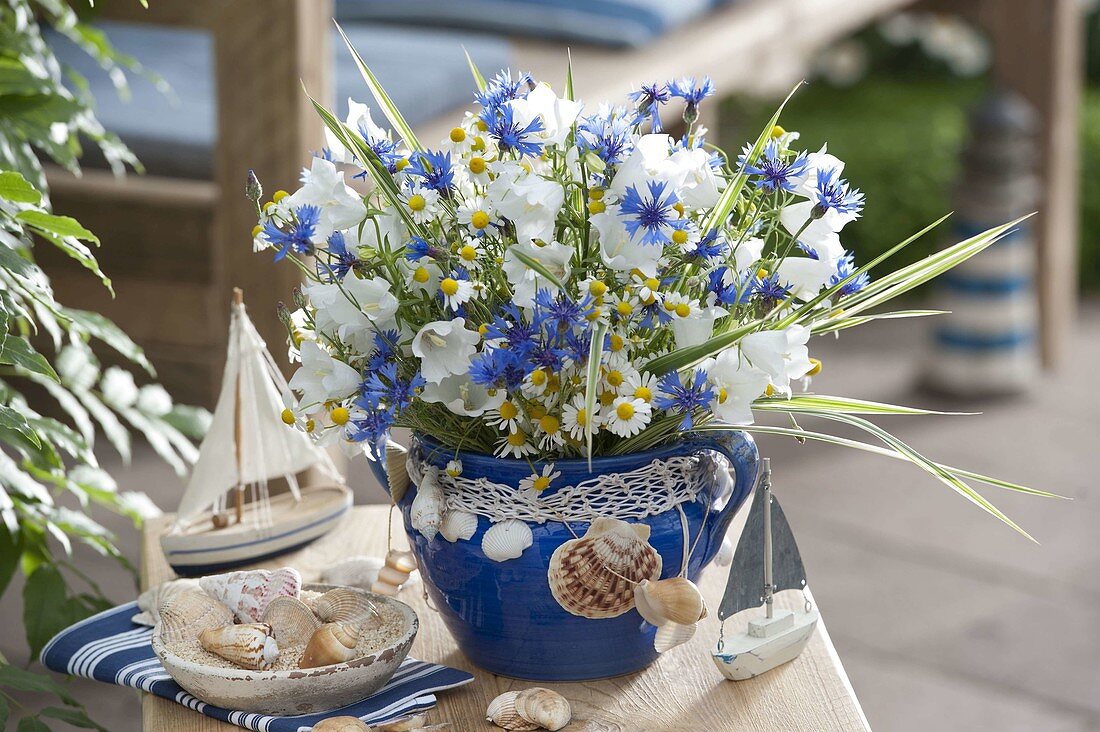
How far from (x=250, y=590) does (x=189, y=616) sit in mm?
51

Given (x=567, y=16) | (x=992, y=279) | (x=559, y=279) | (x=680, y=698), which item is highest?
(x=567, y=16)

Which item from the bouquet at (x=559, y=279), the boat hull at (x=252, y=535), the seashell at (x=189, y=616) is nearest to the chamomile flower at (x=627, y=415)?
the bouquet at (x=559, y=279)

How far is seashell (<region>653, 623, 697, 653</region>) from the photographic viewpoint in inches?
38.0

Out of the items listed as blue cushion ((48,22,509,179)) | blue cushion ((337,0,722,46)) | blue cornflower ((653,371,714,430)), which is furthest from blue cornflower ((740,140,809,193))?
blue cushion ((337,0,722,46))

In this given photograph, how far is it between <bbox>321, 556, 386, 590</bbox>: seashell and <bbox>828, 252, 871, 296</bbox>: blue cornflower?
18.8 inches

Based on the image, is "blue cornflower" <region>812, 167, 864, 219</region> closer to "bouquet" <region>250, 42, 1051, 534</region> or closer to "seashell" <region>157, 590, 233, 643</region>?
"bouquet" <region>250, 42, 1051, 534</region>

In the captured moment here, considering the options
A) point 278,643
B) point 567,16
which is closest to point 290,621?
point 278,643

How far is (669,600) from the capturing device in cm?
94

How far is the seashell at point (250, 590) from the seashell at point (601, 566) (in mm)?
223

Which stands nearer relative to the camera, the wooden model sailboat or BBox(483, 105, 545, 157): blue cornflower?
BBox(483, 105, 545, 157): blue cornflower

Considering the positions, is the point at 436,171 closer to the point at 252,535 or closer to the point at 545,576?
the point at 545,576

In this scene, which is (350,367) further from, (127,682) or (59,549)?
(59,549)

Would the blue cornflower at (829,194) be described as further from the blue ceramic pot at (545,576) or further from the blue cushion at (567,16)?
the blue cushion at (567,16)

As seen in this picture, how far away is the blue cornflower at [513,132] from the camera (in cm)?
86
